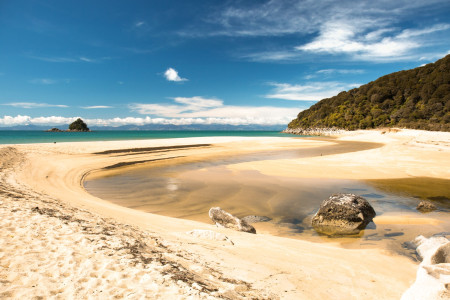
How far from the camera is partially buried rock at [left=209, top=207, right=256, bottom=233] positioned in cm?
716

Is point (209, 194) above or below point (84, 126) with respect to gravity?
below

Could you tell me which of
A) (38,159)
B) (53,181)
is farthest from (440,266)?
(38,159)

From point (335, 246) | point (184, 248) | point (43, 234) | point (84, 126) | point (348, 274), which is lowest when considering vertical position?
point (335, 246)

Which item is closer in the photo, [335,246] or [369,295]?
[369,295]

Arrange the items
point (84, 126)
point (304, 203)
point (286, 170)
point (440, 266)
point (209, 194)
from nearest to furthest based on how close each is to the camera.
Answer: point (440, 266) < point (304, 203) < point (209, 194) < point (286, 170) < point (84, 126)

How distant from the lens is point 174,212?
9305 millimetres

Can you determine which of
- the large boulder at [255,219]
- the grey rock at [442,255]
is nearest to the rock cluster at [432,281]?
the grey rock at [442,255]

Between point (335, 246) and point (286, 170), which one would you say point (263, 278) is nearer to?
point (335, 246)

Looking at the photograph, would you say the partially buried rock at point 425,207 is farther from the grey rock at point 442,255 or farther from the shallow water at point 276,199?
the grey rock at point 442,255

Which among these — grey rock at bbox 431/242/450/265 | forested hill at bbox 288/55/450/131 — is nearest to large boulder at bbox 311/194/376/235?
grey rock at bbox 431/242/450/265

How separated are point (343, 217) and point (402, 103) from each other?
3764 inches

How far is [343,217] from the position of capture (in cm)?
755

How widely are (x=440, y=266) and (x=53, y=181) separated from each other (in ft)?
55.7

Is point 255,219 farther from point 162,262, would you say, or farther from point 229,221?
point 162,262
